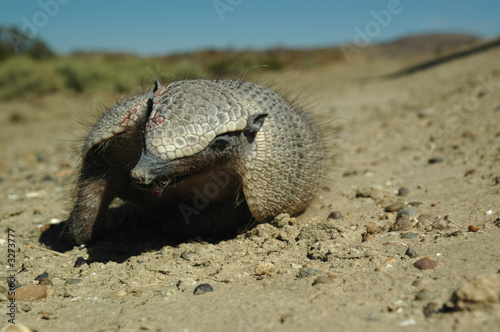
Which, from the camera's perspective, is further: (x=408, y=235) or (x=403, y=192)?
(x=403, y=192)

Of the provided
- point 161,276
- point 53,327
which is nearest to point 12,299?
point 53,327

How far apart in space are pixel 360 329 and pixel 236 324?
821 millimetres

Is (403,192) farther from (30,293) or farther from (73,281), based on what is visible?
(30,293)

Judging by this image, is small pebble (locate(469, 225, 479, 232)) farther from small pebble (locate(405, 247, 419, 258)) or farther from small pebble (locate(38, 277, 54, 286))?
small pebble (locate(38, 277, 54, 286))

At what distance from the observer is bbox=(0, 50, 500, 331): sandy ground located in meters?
3.01

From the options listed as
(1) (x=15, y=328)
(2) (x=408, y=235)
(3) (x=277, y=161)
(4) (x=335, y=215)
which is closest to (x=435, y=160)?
(4) (x=335, y=215)

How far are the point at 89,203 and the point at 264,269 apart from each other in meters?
2.08

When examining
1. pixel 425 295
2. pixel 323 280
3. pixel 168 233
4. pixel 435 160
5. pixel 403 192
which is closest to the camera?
pixel 425 295

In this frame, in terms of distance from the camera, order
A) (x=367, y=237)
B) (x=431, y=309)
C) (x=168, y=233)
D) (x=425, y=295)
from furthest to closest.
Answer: (x=168, y=233) < (x=367, y=237) < (x=425, y=295) < (x=431, y=309)

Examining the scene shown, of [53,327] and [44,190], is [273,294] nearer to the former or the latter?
[53,327]

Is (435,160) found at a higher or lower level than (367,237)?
higher

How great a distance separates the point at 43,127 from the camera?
16578mm

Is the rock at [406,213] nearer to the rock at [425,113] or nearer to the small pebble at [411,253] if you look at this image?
the small pebble at [411,253]

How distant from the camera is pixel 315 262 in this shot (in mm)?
4047
